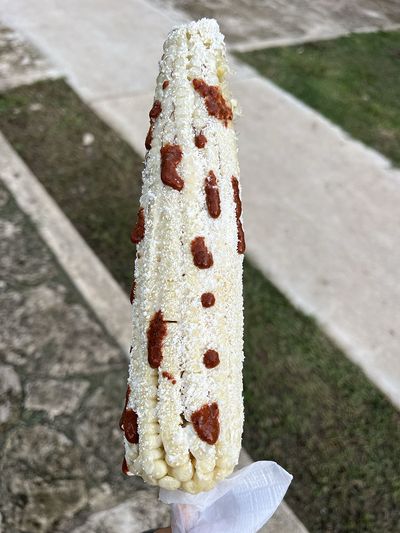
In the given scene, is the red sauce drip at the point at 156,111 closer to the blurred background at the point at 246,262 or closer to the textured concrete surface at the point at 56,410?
the blurred background at the point at 246,262

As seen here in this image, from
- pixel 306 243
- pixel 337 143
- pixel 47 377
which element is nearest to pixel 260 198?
pixel 306 243

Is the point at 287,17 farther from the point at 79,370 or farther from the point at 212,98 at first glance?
the point at 212,98

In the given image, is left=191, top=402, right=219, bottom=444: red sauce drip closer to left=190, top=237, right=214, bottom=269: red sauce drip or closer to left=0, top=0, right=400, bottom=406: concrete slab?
left=190, top=237, right=214, bottom=269: red sauce drip

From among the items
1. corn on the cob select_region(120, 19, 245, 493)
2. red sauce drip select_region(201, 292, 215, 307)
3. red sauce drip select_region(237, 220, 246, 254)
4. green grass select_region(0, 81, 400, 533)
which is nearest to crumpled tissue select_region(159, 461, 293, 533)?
corn on the cob select_region(120, 19, 245, 493)

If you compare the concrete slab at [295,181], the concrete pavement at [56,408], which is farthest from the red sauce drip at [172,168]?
the concrete slab at [295,181]

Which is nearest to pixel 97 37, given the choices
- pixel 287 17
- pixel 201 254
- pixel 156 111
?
pixel 287 17
